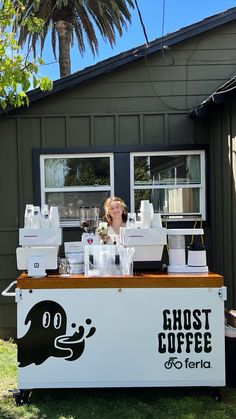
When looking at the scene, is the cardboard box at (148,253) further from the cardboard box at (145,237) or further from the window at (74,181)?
the window at (74,181)

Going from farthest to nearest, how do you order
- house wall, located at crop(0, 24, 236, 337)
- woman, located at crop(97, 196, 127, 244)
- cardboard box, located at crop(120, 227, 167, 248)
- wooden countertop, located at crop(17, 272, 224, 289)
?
house wall, located at crop(0, 24, 236, 337) < woman, located at crop(97, 196, 127, 244) < cardboard box, located at crop(120, 227, 167, 248) < wooden countertop, located at crop(17, 272, 224, 289)

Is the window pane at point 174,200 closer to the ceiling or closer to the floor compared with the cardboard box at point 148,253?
closer to the ceiling

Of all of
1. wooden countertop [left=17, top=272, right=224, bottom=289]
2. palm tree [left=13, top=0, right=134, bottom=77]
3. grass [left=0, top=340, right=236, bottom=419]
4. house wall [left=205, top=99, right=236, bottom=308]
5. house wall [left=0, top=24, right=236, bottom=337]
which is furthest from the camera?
palm tree [left=13, top=0, right=134, bottom=77]

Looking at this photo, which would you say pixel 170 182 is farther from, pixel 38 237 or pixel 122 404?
pixel 122 404

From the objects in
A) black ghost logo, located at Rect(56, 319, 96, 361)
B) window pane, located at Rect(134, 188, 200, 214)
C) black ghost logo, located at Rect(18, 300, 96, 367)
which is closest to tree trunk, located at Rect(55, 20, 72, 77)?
window pane, located at Rect(134, 188, 200, 214)

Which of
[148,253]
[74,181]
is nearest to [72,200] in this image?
[74,181]

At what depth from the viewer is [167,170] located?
212 inches

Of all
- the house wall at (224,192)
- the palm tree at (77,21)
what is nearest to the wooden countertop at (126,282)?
the house wall at (224,192)

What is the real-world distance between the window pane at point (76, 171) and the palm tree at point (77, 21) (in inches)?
259

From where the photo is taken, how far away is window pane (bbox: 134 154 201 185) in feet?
17.6

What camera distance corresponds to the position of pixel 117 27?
469 inches

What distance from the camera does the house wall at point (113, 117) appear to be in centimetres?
534

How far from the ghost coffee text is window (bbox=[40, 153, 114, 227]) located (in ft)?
7.21

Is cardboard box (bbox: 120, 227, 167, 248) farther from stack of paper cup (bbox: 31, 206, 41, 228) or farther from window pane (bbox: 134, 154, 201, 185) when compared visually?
window pane (bbox: 134, 154, 201, 185)
